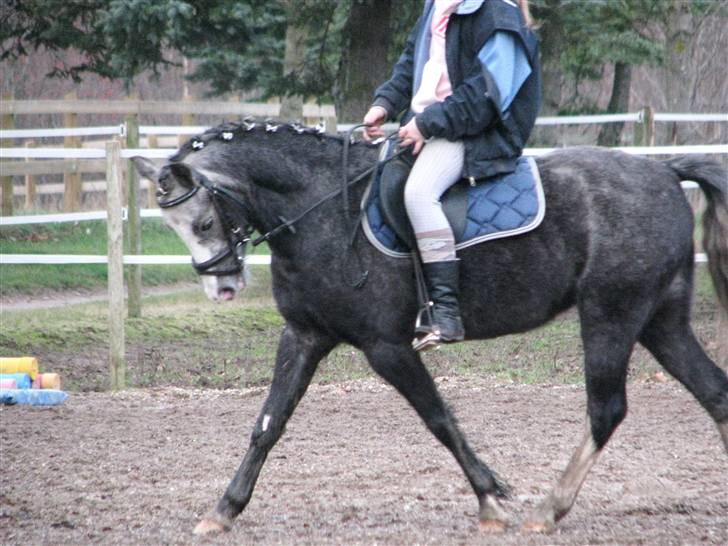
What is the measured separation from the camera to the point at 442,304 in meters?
5.59

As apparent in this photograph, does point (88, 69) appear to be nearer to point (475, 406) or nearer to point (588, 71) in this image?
point (588, 71)

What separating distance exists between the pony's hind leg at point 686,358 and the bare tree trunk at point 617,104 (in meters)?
10.7

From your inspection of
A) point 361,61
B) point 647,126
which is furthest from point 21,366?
point 647,126

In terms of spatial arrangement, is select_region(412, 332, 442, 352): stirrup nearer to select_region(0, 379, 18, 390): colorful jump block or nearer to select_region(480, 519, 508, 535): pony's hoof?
select_region(480, 519, 508, 535): pony's hoof

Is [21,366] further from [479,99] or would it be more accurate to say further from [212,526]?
[479,99]

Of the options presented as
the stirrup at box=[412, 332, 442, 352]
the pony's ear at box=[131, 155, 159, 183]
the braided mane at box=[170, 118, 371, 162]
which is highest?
the braided mane at box=[170, 118, 371, 162]

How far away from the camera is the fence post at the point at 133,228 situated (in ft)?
41.0

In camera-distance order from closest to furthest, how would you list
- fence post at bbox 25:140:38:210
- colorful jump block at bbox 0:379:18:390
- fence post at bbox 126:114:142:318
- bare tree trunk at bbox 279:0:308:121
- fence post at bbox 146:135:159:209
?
1. colorful jump block at bbox 0:379:18:390
2. fence post at bbox 126:114:142:318
3. bare tree trunk at bbox 279:0:308:121
4. fence post at bbox 25:140:38:210
5. fence post at bbox 146:135:159:209

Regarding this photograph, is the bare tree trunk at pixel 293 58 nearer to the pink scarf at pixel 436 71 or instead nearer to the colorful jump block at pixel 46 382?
the colorful jump block at pixel 46 382

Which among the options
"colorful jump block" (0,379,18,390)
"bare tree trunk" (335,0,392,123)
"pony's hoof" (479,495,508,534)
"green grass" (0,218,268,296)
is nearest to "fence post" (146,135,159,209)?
"green grass" (0,218,268,296)

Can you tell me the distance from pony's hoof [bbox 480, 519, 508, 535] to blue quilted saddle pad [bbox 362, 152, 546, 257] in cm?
123

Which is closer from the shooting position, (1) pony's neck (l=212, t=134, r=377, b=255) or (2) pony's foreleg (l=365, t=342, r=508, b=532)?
(2) pony's foreleg (l=365, t=342, r=508, b=532)

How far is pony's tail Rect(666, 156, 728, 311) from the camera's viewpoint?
19.7 feet

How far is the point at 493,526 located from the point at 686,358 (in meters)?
1.19
